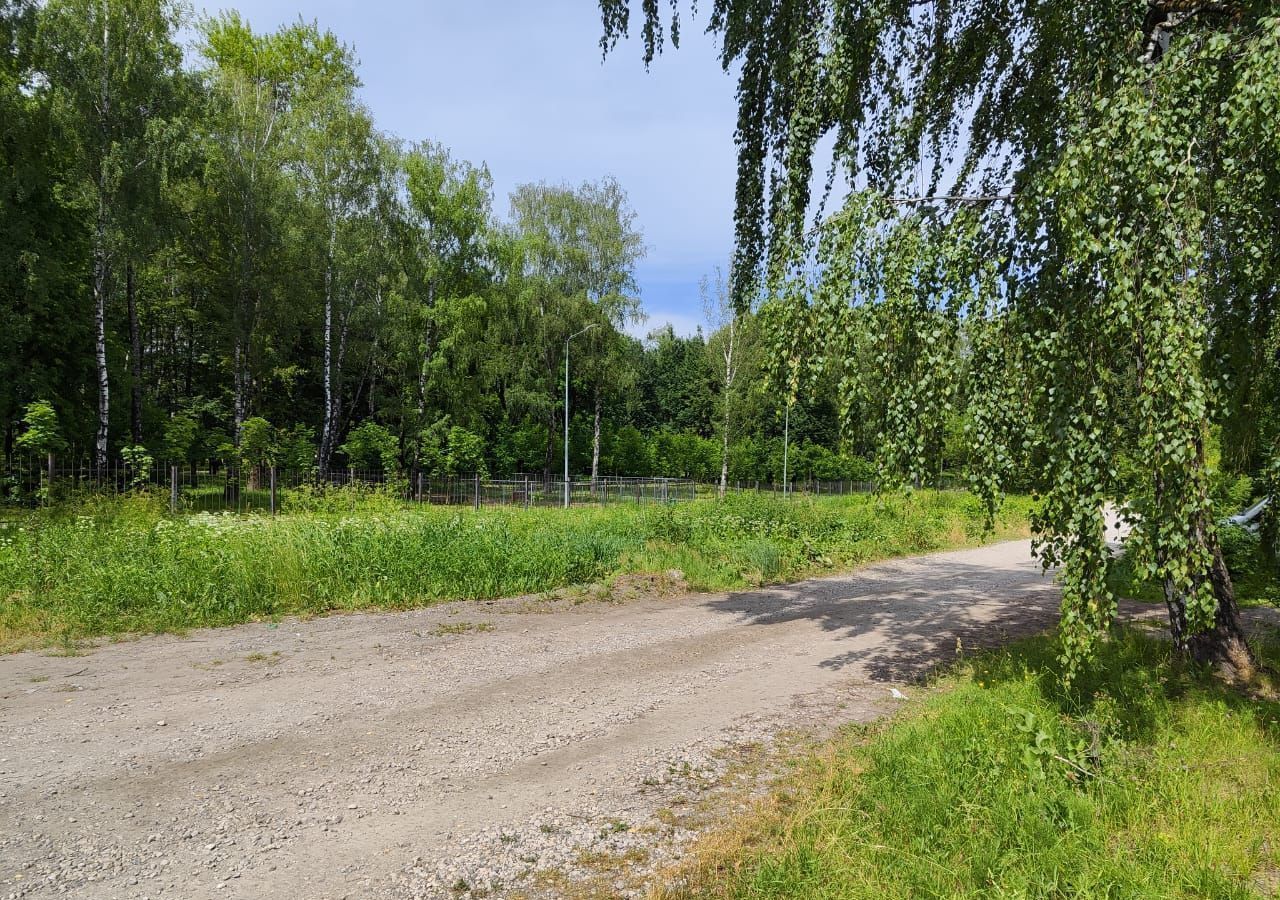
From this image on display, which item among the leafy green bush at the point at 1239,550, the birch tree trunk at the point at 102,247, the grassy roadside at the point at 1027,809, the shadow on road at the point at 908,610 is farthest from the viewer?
the birch tree trunk at the point at 102,247

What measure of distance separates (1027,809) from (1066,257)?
3003 millimetres

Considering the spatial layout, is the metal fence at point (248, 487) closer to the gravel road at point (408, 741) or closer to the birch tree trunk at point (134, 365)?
the birch tree trunk at point (134, 365)

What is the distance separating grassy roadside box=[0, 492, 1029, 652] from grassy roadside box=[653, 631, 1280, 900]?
154 cm

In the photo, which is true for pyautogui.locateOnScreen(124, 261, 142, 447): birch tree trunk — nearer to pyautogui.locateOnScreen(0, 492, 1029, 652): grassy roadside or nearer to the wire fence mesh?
the wire fence mesh

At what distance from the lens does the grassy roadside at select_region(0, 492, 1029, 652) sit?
7223 mm

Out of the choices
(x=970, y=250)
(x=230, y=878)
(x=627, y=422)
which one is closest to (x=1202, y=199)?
(x=970, y=250)

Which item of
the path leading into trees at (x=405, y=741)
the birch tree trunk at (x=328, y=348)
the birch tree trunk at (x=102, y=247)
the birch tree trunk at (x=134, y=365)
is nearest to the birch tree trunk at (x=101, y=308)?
the birch tree trunk at (x=102, y=247)

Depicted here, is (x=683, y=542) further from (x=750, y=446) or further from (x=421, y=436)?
(x=750, y=446)

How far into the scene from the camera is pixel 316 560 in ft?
28.6

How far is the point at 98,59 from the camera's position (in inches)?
682

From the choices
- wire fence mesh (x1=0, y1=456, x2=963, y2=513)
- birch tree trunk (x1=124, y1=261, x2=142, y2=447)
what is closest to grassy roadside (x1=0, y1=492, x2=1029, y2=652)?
wire fence mesh (x1=0, y1=456, x2=963, y2=513)

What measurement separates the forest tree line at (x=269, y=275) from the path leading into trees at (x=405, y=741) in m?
2.46

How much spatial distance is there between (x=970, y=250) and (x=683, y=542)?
29.8 ft

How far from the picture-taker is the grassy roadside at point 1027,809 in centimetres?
288
